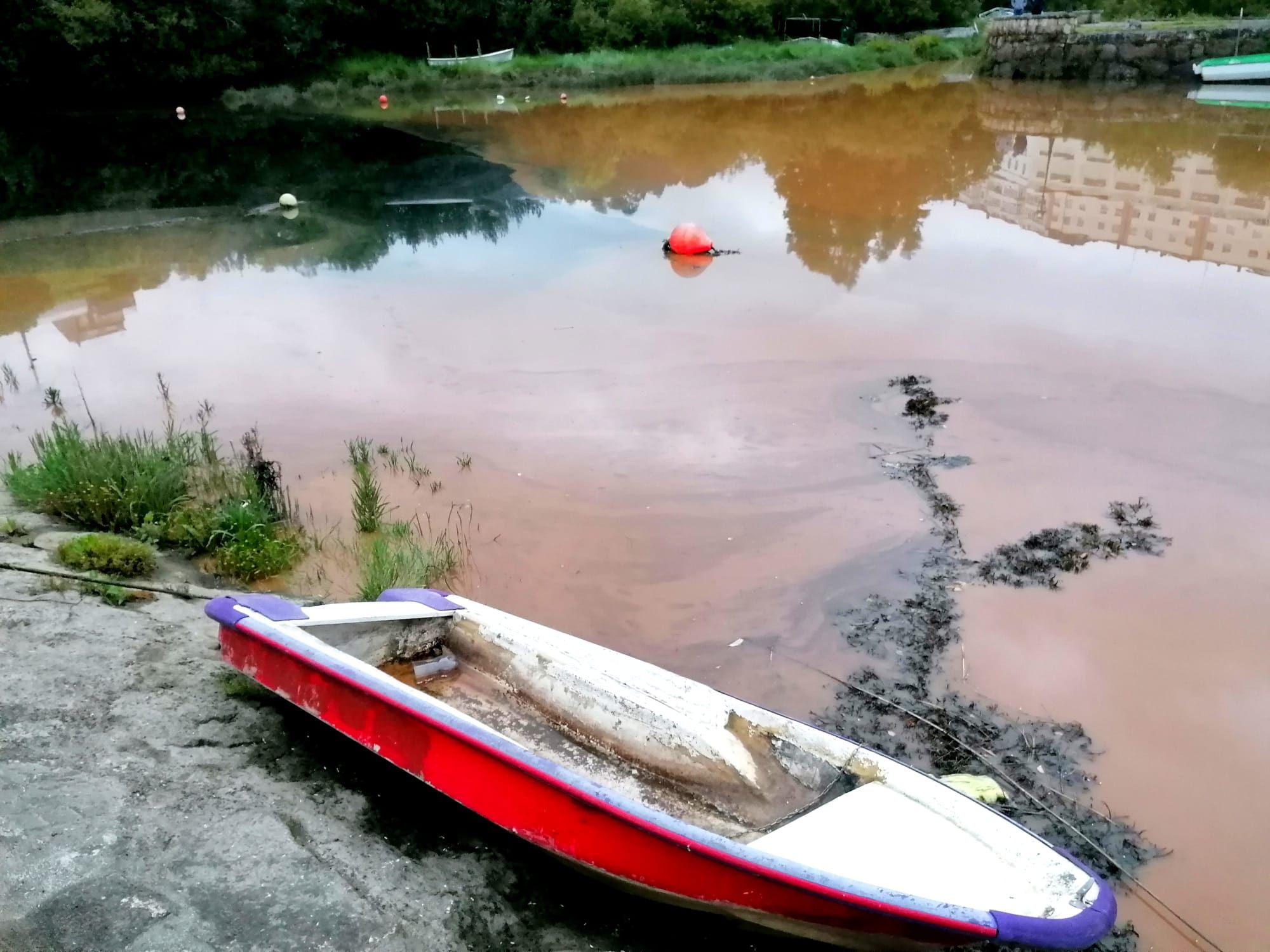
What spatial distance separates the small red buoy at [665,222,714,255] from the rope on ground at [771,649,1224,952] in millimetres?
8001

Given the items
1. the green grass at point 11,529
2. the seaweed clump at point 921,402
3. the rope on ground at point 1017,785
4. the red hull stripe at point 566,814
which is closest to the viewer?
the red hull stripe at point 566,814

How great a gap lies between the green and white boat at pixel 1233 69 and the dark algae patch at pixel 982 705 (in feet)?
85.0

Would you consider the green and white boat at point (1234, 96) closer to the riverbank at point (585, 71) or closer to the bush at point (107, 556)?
the riverbank at point (585, 71)

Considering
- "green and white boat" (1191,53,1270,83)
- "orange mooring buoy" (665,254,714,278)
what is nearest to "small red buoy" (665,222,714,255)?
"orange mooring buoy" (665,254,714,278)

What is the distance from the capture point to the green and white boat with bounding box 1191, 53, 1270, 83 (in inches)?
995

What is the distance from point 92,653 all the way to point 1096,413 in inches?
281

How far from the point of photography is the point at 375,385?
838 centimetres

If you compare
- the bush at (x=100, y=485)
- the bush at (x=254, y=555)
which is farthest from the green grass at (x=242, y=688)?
the bush at (x=100, y=485)

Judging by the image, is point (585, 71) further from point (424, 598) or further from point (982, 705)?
point (982, 705)

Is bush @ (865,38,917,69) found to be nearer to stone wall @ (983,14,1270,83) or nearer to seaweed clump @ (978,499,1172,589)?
stone wall @ (983,14,1270,83)

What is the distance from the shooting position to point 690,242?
39.4ft

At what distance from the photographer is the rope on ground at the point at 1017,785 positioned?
349 centimetres

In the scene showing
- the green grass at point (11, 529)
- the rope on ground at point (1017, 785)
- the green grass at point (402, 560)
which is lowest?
the rope on ground at point (1017, 785)

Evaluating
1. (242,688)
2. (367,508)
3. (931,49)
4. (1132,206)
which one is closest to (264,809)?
(242,688)
